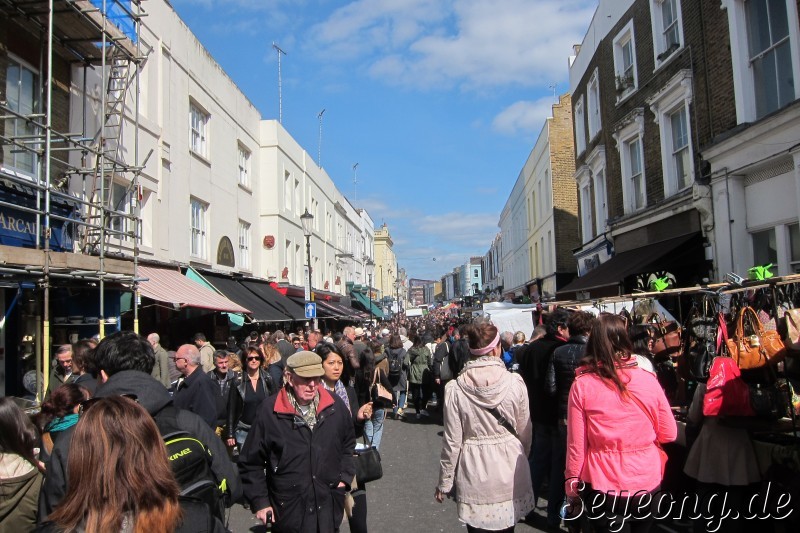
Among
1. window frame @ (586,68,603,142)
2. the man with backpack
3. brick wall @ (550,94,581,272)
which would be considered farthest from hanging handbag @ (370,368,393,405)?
brick wall @ (550,94,581,272)

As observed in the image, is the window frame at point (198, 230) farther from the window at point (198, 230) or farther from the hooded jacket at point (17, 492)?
the hooded jacket at point (17, 492)

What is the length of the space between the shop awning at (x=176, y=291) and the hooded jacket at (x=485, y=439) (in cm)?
838

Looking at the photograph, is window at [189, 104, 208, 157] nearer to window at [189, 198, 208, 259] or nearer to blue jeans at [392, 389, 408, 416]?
window at [189, 198, 208, 259]

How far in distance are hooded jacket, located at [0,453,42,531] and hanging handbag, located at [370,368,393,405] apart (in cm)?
425

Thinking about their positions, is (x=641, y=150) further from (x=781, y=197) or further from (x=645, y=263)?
(x=781, y=197)

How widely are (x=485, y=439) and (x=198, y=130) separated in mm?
15164

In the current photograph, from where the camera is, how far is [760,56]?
1031 centimetres

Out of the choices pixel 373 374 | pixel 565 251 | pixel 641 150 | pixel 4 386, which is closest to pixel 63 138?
pixel 4 386

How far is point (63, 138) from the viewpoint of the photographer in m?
9.34

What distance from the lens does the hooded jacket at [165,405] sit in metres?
3.15

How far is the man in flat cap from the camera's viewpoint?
3.74 metres

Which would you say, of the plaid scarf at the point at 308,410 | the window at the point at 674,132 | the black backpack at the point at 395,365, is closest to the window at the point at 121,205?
the black backpack at the point at 395,365

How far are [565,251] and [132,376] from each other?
25502 millimetres

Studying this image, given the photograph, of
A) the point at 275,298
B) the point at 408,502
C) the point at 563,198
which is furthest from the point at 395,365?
the point at 563,198
